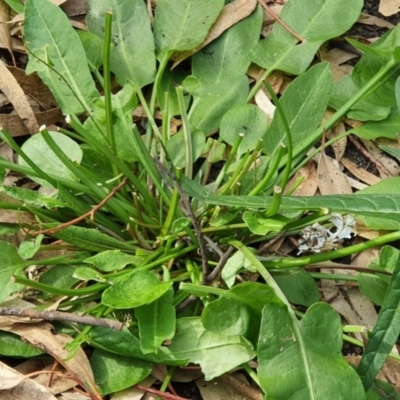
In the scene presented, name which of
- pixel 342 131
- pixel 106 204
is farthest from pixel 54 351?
pixel 342 131

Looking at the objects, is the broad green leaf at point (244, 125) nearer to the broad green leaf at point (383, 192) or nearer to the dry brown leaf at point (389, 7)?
the broad green leaf at point (383, 192)

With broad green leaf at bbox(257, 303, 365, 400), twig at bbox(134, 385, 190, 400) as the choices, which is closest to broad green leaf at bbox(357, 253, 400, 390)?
broad green leaf at bbox(257, 303, 365, 400)

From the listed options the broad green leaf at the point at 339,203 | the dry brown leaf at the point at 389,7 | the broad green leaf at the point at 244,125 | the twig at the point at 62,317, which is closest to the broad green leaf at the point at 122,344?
the twig at the point at 62,317

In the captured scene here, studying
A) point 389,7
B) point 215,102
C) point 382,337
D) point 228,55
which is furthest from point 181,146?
point 389,7

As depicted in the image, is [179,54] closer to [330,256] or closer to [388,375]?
Answer: [330,256]

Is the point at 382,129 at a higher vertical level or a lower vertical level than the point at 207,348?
higher

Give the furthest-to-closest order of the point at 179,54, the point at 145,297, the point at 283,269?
1. the point at 179,54
2. the point at 283,269
3. the point at 145,297

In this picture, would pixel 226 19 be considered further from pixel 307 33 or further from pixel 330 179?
pixel 330 179

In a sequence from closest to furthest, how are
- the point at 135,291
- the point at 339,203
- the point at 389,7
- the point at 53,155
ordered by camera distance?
the point at 339,203, the point at 135,291, the point at 53,155, the point at 389,7
